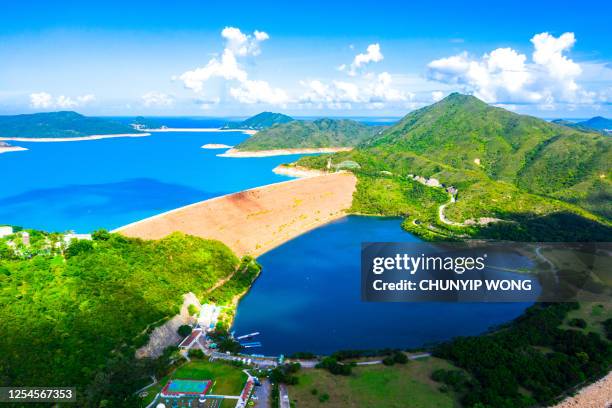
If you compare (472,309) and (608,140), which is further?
(608,140)

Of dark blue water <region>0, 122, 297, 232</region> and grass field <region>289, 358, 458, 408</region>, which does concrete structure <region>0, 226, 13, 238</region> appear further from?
grass field <region>289, 358, 458, 408</region>

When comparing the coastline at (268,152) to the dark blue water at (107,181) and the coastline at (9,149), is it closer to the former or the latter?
the dark blue water at (107,181)

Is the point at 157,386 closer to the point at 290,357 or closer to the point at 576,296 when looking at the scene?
the point at 290,357

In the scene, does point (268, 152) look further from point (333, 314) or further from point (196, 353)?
point (196, 353)

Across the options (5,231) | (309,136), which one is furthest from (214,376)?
(309,136)

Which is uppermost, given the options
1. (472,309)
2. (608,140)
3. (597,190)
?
(608,140)

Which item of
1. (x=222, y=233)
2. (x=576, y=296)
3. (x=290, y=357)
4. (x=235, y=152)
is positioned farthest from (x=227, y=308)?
(x=235, y=152)

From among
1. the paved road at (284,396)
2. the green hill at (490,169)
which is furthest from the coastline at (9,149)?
the paved road at (284,396)
